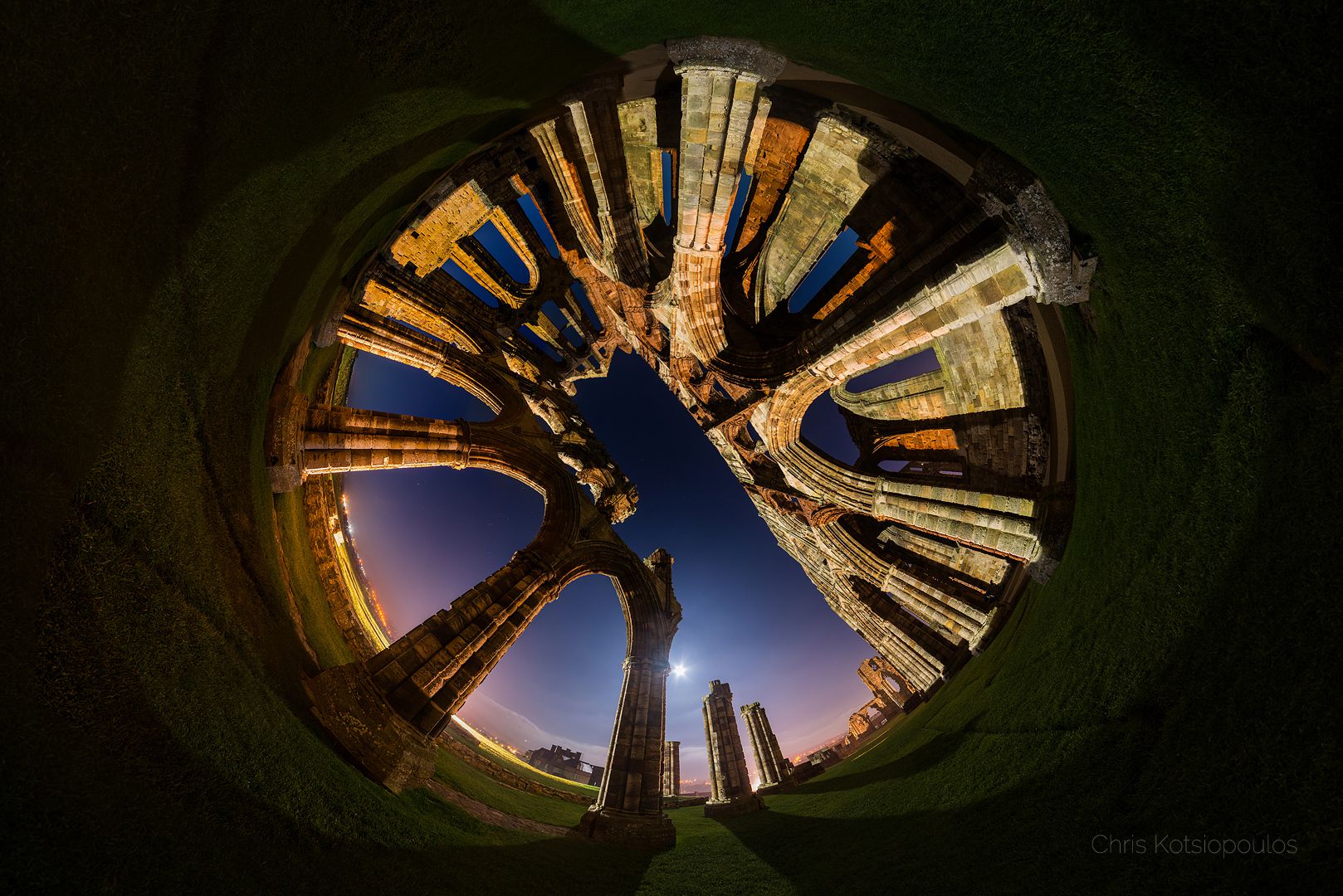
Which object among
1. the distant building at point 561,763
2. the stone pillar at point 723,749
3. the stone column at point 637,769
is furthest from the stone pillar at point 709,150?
the distant building at point 561,763

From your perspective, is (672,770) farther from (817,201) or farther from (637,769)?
(817,201)

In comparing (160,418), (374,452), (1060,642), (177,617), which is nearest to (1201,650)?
(1060,642)

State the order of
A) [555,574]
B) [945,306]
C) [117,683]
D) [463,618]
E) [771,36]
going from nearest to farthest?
[117,683], [771,36], [945,306], [463,618], [555,574]

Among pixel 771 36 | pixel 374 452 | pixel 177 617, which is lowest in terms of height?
pixel 177 617

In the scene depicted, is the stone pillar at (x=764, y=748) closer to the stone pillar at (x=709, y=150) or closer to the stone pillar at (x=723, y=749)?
the stone pillar at (x=723, y=749)

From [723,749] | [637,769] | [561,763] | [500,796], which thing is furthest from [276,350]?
[561,763]

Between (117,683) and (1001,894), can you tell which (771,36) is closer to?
(117,683)
